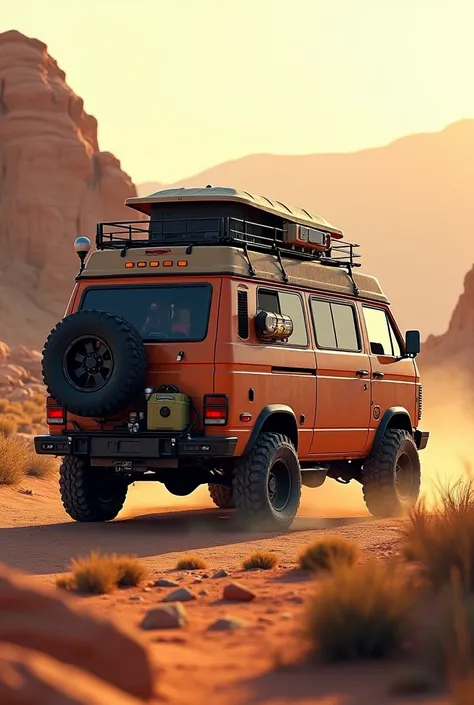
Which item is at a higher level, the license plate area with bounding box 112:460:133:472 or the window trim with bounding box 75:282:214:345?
the window trim with bounding box 75:282:214:345

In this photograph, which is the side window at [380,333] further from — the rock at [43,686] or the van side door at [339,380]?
the rock at [43,686]

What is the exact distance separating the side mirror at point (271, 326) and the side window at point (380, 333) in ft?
8.34

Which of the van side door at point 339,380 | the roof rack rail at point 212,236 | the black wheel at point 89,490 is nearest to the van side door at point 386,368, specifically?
the van side door at point 339,380

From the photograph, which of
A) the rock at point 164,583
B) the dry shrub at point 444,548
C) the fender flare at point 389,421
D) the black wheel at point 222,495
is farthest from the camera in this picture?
the black wheel at point 222,495

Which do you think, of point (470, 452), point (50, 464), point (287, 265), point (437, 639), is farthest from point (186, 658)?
point (470, 452)

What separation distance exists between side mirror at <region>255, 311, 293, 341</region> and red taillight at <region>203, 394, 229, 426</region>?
35.5 inches

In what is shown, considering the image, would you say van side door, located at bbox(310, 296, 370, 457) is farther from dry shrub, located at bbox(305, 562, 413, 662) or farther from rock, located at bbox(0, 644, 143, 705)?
rock, located at bbox(0, 644, 143, 705)

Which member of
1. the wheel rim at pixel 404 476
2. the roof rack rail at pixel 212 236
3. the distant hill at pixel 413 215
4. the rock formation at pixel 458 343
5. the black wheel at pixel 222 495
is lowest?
the black wheel at pixel 222 495

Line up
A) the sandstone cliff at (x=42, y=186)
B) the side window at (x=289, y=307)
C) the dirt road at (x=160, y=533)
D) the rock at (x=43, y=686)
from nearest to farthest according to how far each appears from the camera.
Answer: the rock at (x=43, y=686), the dirt road at (x=160, y=533), the side window at (x=289, y=307), the sandstone cliff at (x=42, y=186)

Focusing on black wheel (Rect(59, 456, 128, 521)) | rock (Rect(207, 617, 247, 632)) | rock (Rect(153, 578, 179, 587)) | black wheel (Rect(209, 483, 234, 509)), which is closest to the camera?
rock (Rect(207, 617, 247, 632))

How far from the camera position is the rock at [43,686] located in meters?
4.21

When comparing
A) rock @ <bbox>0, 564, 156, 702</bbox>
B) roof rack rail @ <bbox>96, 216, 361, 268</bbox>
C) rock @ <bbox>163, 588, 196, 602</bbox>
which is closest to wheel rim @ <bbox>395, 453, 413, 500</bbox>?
roof rack rail @ <bbox>96, 216, 361, 268</bbox>

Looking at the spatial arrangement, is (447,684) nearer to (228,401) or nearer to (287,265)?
(228,401)

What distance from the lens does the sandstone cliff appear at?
6612 cm
